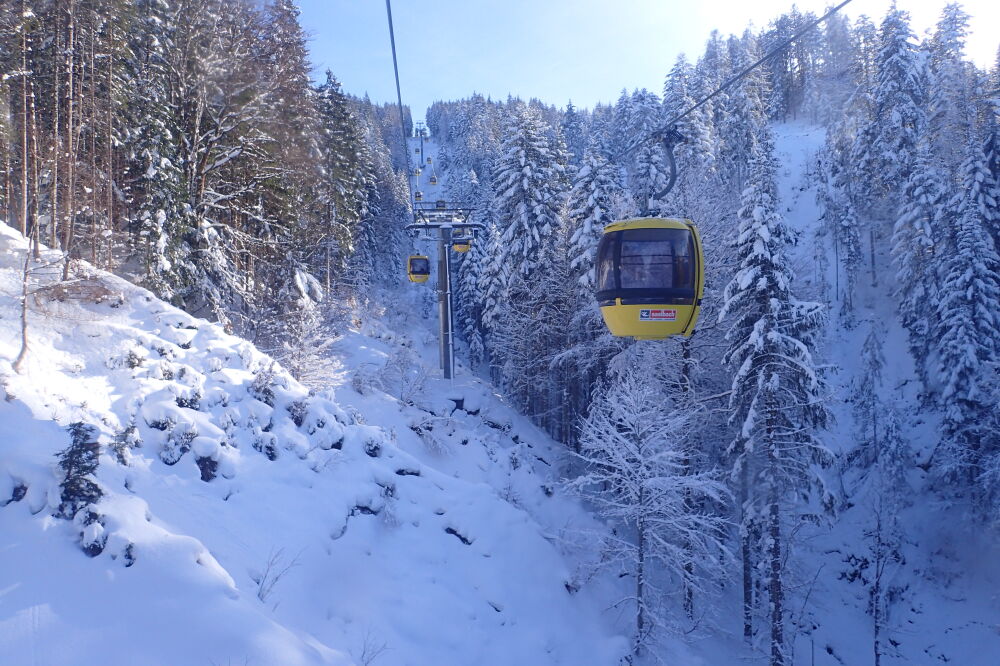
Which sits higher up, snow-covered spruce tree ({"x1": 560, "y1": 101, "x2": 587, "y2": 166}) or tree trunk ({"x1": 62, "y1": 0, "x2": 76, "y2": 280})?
snow-covered spruce tree ({"x1": 560, "y1": 101, "x2": 587, "y2": 166})

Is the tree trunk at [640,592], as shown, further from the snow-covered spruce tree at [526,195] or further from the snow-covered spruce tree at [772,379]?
the snow-covered spruce tree at [526,195]

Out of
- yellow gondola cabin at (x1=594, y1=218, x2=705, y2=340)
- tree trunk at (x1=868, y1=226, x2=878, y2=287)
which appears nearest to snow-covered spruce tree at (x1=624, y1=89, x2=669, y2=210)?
yellow gondola cabin at (x1=594, y1=218, x2=705, y2=340)

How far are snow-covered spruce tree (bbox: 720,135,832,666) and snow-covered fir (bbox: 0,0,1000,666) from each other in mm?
116

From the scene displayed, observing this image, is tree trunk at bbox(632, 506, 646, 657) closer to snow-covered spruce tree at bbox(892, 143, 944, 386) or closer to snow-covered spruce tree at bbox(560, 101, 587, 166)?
snow-covered spruce tree at bbox(892, 143, 944, 386)

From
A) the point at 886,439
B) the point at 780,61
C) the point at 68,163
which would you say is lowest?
the point at 886,439

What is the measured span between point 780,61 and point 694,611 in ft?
300

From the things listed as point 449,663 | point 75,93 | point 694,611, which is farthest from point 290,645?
point 75,93

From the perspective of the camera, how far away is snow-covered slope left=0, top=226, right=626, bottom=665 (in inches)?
262

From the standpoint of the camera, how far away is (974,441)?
25859 mm

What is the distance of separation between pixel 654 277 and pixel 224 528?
25.7ft

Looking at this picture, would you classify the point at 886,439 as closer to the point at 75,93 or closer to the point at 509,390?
the point at 509,390

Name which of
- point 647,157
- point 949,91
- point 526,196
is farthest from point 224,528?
point 949,91

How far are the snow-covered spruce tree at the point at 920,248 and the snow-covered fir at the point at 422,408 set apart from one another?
0.83ft

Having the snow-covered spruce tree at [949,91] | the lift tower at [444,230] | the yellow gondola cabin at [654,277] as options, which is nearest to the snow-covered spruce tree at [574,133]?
the snow-covered spruce tree at [949,91]
